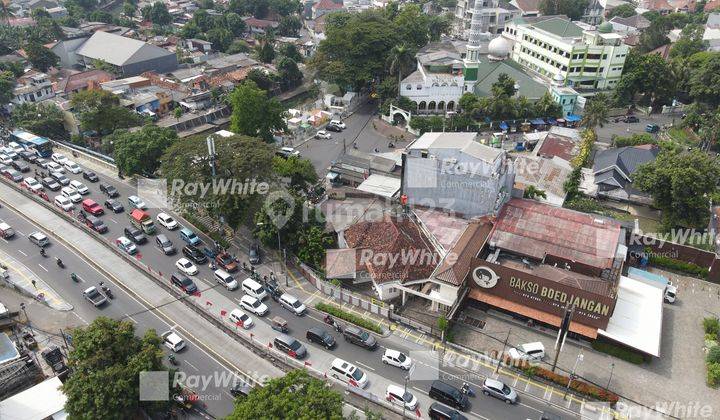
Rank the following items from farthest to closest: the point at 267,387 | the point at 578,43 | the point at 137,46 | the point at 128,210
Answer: the point at 137,46 < the point at 578,43 < the point at 128,210 < the point at 267,387

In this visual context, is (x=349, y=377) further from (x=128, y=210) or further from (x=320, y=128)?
(x=320, y=128)

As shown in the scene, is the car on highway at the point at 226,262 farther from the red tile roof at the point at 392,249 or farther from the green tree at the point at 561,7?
the green tree at the point at 561,7

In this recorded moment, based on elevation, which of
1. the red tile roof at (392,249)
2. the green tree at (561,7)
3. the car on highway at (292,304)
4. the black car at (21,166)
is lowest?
the car on highway at (292,304)

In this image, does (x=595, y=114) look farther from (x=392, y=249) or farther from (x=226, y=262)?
(x=226, y=262)

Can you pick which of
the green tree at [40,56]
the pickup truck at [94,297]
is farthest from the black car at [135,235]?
the green tree at [40,56]

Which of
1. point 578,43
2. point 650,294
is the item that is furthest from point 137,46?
point 650,294

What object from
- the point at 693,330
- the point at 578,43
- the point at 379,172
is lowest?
the point at 693,330

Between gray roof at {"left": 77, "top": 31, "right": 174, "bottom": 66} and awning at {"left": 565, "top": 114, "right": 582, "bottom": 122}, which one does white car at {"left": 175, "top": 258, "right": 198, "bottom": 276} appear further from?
gray roof at {"left": 77, "top": 31, "right": 174, "bottom": 66}
